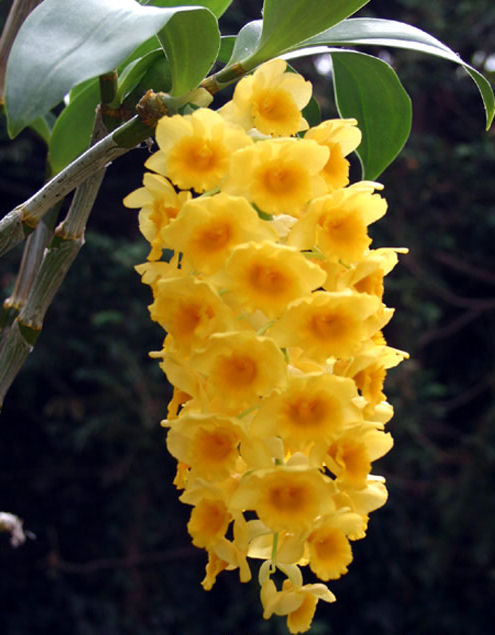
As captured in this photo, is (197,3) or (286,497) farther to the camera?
(197,3)

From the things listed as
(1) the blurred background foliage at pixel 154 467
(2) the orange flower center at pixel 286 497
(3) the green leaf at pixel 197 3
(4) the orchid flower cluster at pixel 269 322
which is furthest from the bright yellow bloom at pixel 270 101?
(1) the blurred background foliage at pixel 154 467

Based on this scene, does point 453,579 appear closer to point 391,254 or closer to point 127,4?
point 391,254

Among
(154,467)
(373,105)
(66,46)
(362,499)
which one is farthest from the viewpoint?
(154,467)

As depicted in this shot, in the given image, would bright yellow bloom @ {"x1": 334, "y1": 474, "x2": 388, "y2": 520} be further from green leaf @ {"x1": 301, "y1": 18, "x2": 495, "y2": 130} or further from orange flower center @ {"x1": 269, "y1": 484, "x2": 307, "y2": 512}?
green leaf @ {"x1": 301, "y1": 18, "x2": 495, "y2": 130}

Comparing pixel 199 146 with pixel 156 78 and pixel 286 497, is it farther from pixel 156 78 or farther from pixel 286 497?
pixel 286 497

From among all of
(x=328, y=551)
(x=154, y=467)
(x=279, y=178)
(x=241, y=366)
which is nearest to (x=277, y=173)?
(x=279, y=178)

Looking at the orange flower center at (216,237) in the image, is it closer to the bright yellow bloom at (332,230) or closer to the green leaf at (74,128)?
the bright yellow bloom at (332,230)
